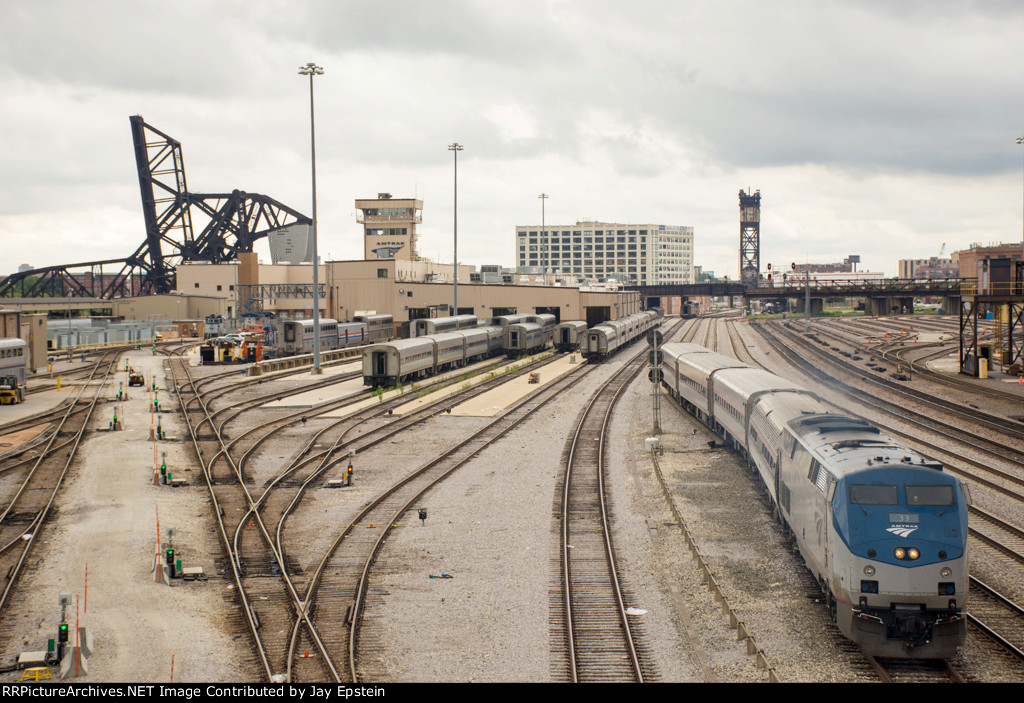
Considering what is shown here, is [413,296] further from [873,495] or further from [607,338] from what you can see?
[873,495]

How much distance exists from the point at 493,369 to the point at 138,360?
3217 cm

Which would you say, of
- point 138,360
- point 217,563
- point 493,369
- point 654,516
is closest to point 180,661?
point 217,563

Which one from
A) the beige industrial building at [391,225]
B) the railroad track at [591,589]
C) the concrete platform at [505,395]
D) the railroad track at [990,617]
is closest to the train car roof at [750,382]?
the railroad track at [591,589]

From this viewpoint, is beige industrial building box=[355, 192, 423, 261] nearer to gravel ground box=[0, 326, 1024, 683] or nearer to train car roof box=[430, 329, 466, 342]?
train car roof box=[430, 329, 466, 342]

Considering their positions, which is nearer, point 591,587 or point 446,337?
point 591,587

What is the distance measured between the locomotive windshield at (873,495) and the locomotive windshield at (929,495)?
0.21m

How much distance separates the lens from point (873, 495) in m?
13.3

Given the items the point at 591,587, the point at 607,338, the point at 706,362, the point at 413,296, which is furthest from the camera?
the point at 413,296

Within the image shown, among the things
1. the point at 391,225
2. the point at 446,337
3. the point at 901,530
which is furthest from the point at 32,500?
the point at 391,225

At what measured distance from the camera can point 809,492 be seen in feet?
51.5

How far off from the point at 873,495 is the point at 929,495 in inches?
32.1

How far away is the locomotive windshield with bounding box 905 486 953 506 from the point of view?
43.3ft

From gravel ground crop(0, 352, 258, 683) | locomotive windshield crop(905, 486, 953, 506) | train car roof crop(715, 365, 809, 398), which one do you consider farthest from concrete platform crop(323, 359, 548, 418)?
locomotive windshield crop(905, 486, 953, 506)

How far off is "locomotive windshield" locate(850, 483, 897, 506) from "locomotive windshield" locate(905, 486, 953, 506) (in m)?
0.21
